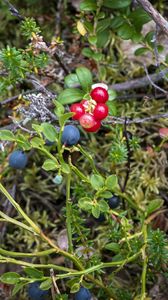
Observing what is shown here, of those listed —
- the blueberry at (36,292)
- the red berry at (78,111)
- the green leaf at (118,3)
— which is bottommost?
the blueberry at (36,292)

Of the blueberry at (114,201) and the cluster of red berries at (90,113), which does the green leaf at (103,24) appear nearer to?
the cluster of red berries at (90,113)

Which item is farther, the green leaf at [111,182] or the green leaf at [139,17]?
the green leaf at [139,17]

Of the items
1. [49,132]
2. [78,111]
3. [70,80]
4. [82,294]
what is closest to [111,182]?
[49,132]

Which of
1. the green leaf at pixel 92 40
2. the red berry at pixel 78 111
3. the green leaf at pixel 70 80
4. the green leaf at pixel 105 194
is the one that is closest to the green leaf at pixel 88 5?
the green leaf at pixel 92 40

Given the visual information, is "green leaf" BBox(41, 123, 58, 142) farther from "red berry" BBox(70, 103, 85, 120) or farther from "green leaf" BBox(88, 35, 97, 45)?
"green leaf" BBox(88, 35, 97, 45)

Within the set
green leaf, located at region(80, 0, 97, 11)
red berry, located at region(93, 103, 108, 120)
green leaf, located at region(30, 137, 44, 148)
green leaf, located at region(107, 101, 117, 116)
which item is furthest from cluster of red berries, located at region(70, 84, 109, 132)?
green leaf, located at region(80, 0, 97, 11)

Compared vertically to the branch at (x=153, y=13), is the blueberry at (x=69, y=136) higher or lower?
lower
